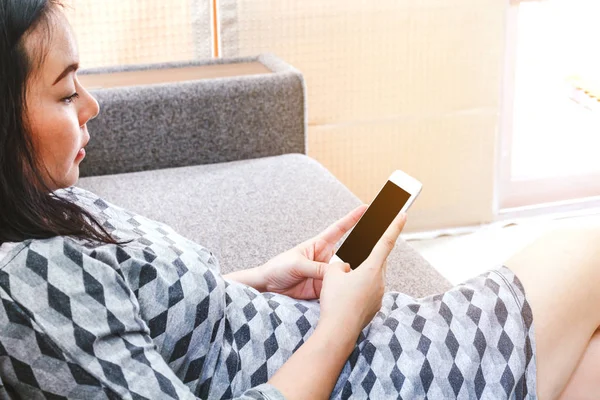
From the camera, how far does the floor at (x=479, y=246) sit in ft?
7.60

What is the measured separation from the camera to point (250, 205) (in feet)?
5.50

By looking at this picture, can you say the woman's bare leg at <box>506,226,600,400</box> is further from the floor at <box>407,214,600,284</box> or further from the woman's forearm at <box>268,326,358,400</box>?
the floor at <box>407,214,600,284</box>

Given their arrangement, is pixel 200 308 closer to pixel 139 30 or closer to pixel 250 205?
pixel 250 205

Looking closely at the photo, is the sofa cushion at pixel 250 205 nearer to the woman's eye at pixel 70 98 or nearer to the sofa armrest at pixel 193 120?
the sofa armrest at pixel 193 120

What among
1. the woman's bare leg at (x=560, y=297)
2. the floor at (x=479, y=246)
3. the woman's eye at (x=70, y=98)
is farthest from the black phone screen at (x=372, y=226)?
the floor at (x=479, y=246)

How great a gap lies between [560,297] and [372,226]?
0.91 ft

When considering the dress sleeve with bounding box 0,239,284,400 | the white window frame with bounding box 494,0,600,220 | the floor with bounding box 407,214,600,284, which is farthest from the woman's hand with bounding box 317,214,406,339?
the white window frame with bounding box 494,0,600,220

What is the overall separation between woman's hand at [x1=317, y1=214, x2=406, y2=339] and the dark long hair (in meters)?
0.31

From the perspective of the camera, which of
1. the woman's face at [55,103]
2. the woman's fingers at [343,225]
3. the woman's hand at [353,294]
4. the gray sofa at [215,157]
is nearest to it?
the woman's face at [55,103]

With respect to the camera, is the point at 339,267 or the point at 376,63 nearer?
the point at 339,267

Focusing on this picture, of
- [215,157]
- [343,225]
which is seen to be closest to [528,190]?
[215,157]

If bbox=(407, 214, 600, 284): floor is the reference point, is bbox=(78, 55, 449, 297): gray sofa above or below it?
above

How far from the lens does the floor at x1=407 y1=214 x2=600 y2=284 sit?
7.60 ft

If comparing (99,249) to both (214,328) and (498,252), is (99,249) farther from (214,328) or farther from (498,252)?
(498,252)
